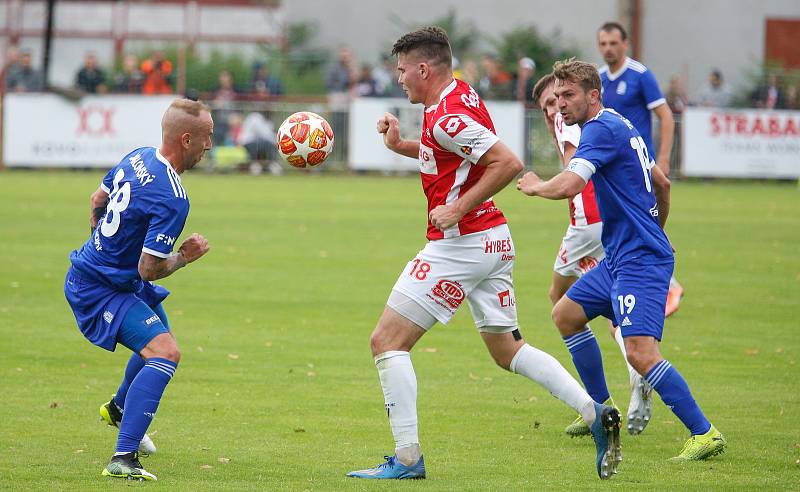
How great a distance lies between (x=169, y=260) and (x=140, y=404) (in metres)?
0.76

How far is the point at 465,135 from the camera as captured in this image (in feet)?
21.1

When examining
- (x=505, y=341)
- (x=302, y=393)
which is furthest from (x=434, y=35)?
(x=302, y=393)

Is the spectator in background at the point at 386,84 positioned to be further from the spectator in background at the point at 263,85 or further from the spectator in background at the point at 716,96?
the spectator in background at the point at 716,96

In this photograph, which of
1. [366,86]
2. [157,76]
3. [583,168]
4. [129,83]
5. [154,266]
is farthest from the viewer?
[157,76]

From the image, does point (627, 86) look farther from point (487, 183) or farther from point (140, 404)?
point (140, 404)

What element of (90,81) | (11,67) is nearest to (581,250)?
(90,81)

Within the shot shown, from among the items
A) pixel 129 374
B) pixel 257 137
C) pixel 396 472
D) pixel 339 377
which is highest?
pixel 257 137

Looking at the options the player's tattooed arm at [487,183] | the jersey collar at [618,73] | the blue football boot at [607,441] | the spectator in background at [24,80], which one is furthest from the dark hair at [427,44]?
the spectator in background at [24,80]

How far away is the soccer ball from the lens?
25.3 feet

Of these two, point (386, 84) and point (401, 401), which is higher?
point (386, 84)

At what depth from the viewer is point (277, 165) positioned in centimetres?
3138

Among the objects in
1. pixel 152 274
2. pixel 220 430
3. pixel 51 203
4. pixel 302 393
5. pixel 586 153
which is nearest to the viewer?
pixel 152 274

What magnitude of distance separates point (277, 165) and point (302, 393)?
75.0ft

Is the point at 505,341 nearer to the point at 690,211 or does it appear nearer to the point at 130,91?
the point at 690,211
